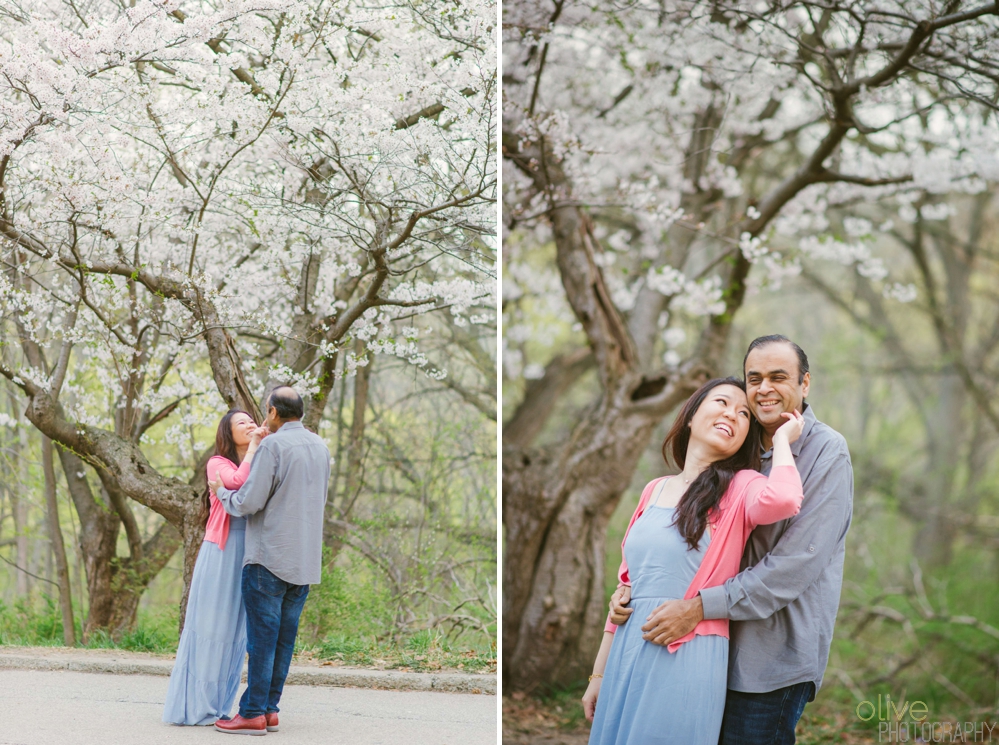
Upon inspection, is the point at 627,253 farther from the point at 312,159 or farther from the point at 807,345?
the point at 807,345

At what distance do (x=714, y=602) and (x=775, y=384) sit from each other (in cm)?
40

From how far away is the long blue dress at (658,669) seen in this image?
4.71 feet

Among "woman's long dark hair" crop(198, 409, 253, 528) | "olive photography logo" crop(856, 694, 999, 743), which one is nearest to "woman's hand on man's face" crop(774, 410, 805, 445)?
"woman's long dark hair" crop(198, 409, 253, 528)

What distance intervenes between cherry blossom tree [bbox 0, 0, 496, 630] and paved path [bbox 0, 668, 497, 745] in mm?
268

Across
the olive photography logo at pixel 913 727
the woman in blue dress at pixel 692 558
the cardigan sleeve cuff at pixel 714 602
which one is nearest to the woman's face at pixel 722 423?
the woman in blue dress at pixel 692 558

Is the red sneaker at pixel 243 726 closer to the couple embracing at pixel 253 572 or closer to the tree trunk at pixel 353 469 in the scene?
the couple embracing at pixel 253 572

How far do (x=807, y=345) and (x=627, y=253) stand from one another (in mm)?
3858

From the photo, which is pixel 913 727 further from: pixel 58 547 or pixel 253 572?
pixel 58 547

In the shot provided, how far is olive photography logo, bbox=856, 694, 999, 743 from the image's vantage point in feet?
11.8

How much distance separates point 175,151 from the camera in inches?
99.6

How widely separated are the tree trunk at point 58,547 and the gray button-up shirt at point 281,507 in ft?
2.31

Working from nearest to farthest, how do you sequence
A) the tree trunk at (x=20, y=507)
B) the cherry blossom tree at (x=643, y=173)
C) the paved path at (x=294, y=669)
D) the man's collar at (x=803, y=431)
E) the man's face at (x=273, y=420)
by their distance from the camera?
the man's collar at (x=803, y=431) → the man's face at (x=273, y=420) → the paved path at (x=294, y=669) → the tree trunk at (x=20, y=507) → the cherry blossom tree at (x=643, y=173)

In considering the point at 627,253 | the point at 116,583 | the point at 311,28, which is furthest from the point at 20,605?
the point at 627,253

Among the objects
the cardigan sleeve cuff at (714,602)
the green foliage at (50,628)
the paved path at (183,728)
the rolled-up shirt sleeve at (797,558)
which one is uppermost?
the rolled-up shirt sleeve at (797,558)
